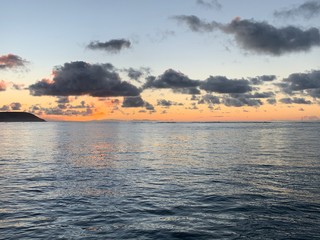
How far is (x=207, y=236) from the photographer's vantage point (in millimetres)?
18812

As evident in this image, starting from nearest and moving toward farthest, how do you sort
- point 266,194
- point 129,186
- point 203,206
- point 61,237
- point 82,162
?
point 61,237 < point 203,206 < point 266,194 < point 129,186 < point 82,162

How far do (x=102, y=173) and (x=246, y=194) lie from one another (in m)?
20.3

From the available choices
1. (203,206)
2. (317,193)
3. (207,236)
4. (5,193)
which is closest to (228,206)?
(203,206)

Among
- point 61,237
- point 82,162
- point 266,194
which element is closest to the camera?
point 61,237

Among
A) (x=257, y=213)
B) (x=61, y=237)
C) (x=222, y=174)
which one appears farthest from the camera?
(x=222, y=174)

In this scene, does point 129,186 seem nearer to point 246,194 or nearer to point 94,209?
point 94,209

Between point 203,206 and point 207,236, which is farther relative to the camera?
point 203,206

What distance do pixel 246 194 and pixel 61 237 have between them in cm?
1770

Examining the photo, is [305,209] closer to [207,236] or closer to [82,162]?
[207,236]

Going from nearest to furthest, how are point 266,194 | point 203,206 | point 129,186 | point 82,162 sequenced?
1. point 203,206
2. point 266,194
3. point 129,186
4. point 82,162

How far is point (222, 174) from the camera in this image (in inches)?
1617

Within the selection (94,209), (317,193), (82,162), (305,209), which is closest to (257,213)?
(305,209)

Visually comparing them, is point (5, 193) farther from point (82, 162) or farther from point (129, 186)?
point (82, 162)

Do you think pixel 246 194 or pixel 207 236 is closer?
pixel 207 236
